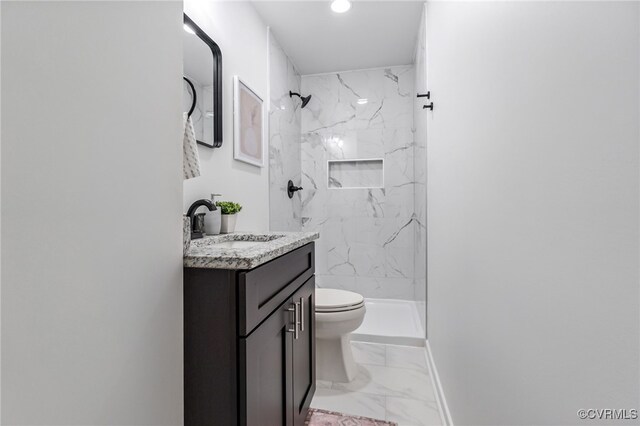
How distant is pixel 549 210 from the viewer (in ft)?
1.85

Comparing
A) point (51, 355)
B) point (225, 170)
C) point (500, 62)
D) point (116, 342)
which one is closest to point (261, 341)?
point (116, 342)

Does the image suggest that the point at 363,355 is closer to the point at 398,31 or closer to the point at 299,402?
the point at 299,402

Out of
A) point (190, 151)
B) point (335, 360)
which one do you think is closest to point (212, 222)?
point (190, 151)

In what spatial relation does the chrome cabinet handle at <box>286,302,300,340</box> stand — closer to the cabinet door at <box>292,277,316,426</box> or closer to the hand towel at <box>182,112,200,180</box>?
the cabinet door at <box>292,277,316,426</box>

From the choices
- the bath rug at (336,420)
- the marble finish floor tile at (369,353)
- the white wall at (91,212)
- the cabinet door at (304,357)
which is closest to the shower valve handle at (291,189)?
the marble finish floor tile at (369,353)

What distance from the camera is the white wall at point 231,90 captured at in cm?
158

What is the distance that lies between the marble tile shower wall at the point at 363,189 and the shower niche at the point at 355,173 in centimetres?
4

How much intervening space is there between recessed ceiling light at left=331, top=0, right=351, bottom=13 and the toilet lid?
6.32 ft

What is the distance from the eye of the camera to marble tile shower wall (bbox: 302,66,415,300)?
3156mm

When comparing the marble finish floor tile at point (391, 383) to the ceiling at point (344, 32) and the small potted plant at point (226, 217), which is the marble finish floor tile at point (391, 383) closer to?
the small potted plant at point (226, 217)

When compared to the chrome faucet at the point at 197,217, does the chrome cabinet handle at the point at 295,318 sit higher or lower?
lower

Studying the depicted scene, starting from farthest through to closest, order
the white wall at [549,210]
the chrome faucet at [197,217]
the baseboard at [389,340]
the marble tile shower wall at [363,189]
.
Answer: the marble tile shower wall at [363,189] → the baseboard at [389,340] → the chrome faucet at [197,217] → the white wall at [549,210]

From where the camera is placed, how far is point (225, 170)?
5.84ft

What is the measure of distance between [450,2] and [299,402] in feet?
5.94
